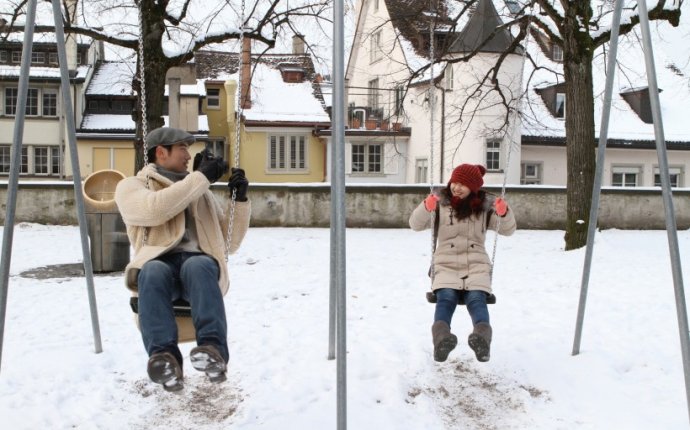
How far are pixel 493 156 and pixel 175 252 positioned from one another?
77.5 ft

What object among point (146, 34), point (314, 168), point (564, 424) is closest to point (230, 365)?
point (564, 424)

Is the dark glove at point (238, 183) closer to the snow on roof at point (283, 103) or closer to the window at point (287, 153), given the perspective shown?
the snow on roof at point (283, 103)

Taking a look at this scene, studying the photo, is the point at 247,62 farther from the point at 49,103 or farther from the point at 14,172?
the point at 49,103

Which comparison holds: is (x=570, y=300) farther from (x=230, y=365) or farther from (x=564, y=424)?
(x=230, y=365)

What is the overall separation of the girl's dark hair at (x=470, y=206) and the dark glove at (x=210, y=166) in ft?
5.64

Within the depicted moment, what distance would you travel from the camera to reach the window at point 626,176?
2777cm

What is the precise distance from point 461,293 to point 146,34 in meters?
7.98

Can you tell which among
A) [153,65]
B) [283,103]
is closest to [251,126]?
[283,103]

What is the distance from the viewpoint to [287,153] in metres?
29.6

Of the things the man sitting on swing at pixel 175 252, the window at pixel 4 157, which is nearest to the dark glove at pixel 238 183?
the man sitting on swing at pixel 175 252

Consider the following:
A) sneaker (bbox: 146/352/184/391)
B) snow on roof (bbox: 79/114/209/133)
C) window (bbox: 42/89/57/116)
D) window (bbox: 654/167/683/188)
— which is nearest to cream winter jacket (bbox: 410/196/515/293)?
sneaker (bbox: 146/352/184/391)

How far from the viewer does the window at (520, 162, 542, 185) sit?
26.9 metres

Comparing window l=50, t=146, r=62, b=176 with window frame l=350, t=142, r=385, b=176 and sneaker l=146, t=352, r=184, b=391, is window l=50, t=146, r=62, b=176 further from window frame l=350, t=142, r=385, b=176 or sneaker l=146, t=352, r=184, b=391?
sneaker l=146, t=352, r=184, b=391

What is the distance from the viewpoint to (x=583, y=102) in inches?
446
